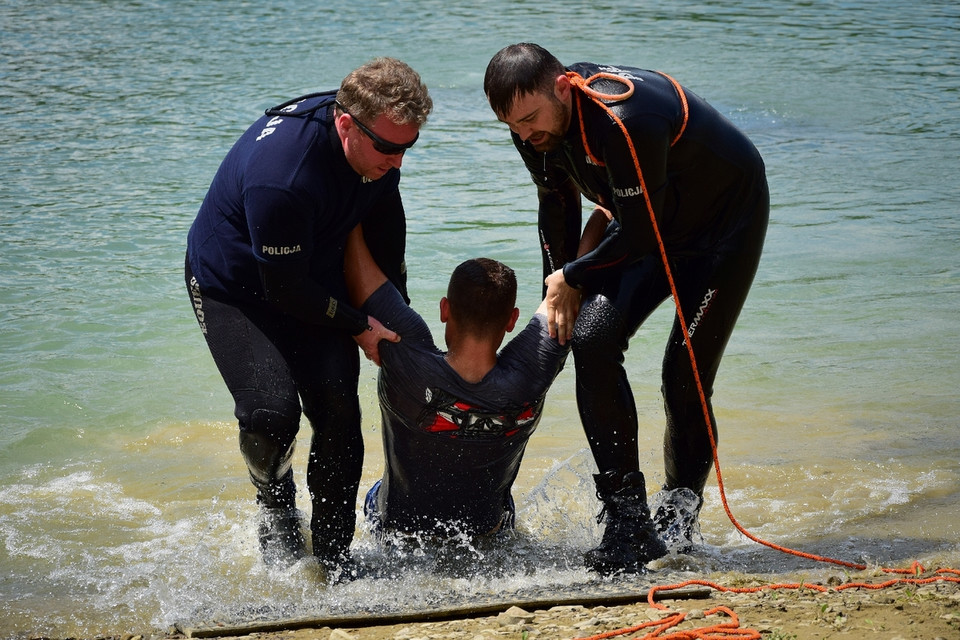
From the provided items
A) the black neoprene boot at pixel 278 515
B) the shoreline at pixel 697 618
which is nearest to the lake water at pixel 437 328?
the black neoprene boot at pixel 278 515

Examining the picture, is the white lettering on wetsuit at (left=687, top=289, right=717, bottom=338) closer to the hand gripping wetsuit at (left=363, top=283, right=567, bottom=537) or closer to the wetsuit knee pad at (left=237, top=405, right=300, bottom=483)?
the hand gripping wetsuit at (left=363, top=283, right=567, bottom=537)

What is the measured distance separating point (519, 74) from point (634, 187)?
0.54m

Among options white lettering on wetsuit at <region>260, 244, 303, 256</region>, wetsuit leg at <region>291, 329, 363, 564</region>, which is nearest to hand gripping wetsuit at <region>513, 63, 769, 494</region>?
wetsuit leg at <region>291, 329, 363, 564</region>

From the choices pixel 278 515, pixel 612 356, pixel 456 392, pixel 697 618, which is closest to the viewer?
pixel 697 618

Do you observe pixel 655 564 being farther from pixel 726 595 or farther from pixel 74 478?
pixel 74 478

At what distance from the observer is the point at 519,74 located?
3.64m

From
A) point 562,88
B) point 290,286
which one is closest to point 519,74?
point 562,88

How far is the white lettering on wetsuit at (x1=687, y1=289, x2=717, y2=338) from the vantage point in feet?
13.8

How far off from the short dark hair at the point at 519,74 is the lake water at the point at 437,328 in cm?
175

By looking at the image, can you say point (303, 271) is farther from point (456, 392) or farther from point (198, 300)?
Result: point (456, 392)

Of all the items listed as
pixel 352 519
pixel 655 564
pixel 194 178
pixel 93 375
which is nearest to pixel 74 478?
pixel 93 375

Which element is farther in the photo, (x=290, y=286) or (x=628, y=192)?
(x=290, y=286)

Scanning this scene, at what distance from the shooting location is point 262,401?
4.04 meters

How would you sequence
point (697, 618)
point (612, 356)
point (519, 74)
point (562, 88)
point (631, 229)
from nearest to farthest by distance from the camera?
point (697, 618), point (519, 74), point (562, 88), point (631, 229), point (612, 356)
